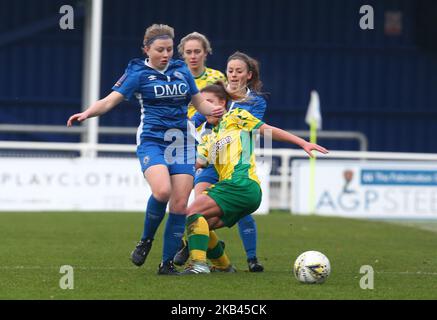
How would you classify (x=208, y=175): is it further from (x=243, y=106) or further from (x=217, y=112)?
(x=217, y=112)

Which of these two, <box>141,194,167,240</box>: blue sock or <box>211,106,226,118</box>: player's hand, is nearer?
<box>141,194,167,240</box>: blue sock

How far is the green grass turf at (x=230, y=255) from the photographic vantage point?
796 cm

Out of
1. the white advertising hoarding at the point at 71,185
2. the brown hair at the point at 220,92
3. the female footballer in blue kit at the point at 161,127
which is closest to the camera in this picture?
the female footballer in blue kit at the point at 161,127

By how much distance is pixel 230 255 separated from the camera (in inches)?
447

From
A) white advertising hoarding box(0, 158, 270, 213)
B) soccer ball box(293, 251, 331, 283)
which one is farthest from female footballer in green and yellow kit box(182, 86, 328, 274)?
white advertising hoarding box(0, 158, 270, 213)

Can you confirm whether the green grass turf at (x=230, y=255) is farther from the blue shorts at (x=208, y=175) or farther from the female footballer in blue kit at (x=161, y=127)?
→ the blue shorts at (x=208, y=175)

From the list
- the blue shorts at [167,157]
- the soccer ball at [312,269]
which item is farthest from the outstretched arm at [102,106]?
the soccer ball at [312,269]

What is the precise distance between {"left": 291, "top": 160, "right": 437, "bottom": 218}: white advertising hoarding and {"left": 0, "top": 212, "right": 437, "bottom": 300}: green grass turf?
5.44 ft

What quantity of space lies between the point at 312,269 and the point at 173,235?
120 centimetres

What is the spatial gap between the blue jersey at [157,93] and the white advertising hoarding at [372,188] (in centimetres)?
1043

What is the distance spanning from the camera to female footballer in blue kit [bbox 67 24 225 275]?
29.3ft

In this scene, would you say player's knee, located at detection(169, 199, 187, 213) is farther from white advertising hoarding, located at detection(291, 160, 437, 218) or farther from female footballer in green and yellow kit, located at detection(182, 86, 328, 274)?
white advertising hoarding, located at detection(291, 160, 437, 218)
